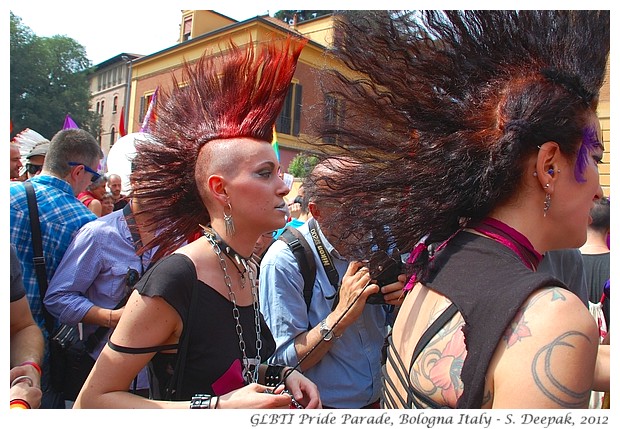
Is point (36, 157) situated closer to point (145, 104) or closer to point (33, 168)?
point (33, 168)

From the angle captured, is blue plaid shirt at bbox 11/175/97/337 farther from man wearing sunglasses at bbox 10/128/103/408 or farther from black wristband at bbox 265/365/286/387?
black wristband at bbox 265/365/286/387

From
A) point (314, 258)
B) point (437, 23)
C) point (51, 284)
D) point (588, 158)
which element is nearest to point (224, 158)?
point (314, 258)

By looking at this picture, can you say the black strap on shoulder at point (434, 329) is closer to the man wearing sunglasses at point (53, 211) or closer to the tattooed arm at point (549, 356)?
the tattooed arm at point (549, 356)

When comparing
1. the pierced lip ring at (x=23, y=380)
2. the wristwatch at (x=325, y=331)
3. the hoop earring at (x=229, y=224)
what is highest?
the hoop earring at (x=229, y=224)

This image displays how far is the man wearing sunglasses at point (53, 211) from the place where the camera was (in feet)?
10.2

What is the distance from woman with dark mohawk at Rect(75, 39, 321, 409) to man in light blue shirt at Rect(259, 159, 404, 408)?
1.38 ft

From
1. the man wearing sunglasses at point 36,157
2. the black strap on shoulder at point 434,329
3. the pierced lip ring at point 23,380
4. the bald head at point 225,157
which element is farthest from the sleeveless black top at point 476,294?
the man wearing sunglasses at point 36,157

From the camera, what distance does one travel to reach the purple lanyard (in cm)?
143

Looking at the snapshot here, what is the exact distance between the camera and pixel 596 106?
153cm

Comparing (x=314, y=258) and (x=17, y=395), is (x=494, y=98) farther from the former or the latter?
(x=17, y=395)

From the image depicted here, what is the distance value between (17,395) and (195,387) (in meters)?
0.67

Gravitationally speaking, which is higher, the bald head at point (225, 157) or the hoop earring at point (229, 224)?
the bald head at point (225, 157)

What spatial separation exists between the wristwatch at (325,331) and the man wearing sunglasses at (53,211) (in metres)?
1.67

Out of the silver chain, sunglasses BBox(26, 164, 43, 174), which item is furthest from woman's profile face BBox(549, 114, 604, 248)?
sunglasses BBox(26, 164, 43, 174)
